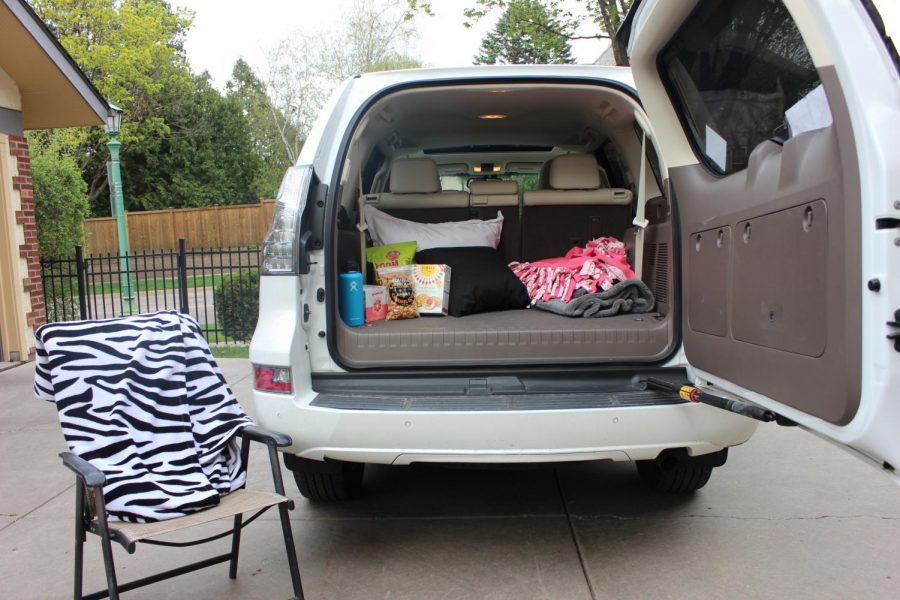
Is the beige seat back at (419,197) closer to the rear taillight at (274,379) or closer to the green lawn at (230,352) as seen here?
the rear taillight at (274,379)

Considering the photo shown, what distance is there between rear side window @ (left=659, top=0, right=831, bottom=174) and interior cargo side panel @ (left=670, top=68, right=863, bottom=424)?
9cm

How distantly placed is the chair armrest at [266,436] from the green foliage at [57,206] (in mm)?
7599

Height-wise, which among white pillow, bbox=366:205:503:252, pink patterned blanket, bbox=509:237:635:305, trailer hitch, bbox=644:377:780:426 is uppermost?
white pillow, bbox=366:205:503:252

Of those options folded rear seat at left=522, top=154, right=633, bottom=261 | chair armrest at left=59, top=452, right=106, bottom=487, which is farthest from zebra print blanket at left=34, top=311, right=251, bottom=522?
folded rear seat at left=522, top=154, right=633, bottom=261

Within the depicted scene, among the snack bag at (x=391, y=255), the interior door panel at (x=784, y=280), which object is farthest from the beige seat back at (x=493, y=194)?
the interior door panel at (x=784, y=280)

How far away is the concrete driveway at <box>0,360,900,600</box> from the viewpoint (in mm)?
2631

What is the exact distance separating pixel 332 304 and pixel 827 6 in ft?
6.50

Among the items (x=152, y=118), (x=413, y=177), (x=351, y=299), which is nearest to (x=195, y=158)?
(x=152, y=118)

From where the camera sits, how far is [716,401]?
7.44ft

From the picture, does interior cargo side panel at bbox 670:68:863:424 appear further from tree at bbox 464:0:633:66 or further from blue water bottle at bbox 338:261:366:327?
tree at bbox 464:0:633:66

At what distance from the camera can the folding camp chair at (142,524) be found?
2.05 meters

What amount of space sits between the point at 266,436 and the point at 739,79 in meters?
2.07

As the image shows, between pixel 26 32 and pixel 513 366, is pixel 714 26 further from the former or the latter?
pixel 26 32

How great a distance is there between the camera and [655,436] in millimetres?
2494
